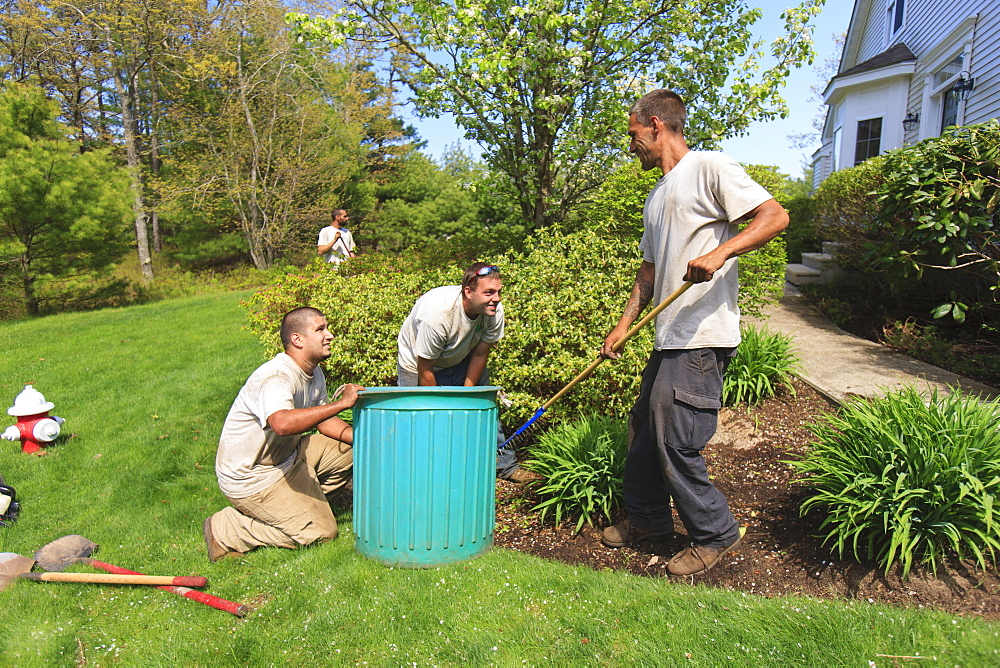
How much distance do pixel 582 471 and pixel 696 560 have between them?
0.85 meters

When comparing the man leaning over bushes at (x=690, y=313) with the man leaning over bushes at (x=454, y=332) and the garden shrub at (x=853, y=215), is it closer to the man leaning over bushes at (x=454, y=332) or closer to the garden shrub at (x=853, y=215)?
the man leaning over bushes at (x=454, y=332)

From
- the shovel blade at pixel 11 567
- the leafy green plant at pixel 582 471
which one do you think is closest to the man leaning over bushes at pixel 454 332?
the leafy green plant at pixel 582 471

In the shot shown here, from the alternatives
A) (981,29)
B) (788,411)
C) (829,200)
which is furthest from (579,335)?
(981,29)

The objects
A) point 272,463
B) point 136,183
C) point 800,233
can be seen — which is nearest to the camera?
point 272,463

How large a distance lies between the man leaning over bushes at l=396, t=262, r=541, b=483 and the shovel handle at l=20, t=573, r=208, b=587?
1.50 metres

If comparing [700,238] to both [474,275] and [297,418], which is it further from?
[297,418]

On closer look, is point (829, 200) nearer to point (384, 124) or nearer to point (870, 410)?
point (870, 410)

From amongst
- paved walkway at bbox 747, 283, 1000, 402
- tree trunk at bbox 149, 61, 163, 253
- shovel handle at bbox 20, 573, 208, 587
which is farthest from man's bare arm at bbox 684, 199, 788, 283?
tree trunk at bbox 149, 61, 163, 253

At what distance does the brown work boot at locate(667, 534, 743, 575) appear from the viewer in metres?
2.95

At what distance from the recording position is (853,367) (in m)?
5.75

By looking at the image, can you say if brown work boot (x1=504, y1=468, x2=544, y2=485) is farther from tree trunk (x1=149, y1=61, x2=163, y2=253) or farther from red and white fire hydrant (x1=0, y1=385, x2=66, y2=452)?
tree trunk (x1=149, y1=61, x2=163, y2=253)

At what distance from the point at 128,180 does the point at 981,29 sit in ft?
53.0

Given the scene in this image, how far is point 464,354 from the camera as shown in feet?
13.3

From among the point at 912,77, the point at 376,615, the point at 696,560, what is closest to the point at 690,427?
the point at 696,560
